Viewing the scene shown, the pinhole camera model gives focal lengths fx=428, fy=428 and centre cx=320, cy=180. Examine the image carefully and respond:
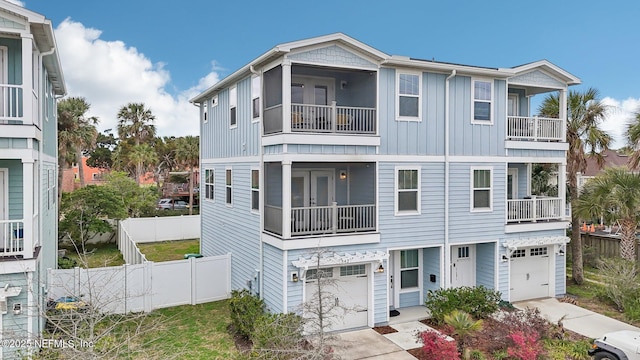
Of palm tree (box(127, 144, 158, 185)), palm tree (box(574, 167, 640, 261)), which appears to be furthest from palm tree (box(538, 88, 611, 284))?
palm tree (box(127, 144, 158, 185))

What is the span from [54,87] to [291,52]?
9.90 m

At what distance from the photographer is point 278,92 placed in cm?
1400

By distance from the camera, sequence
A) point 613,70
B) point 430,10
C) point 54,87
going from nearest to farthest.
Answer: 1. point 54,87
2. point 430,10
3. point 613,70

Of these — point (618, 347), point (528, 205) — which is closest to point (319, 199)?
point (528, 205)

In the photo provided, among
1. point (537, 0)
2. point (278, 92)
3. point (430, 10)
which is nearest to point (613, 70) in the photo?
point (537, 0)

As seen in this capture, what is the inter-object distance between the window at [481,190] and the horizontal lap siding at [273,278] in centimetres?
708

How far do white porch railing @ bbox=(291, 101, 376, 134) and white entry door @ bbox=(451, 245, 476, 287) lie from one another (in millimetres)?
5781

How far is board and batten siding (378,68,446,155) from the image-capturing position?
13570 mm

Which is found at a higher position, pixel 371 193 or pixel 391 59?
pixel 391 59

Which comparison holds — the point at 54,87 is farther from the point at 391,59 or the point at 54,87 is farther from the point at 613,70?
the point at 613,70

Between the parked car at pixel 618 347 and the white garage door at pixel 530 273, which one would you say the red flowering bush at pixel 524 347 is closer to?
the parked car at pixel 618 347

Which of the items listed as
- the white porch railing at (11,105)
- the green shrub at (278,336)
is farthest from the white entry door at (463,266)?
the white porch railing at (11,105)

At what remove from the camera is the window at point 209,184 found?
19.3m

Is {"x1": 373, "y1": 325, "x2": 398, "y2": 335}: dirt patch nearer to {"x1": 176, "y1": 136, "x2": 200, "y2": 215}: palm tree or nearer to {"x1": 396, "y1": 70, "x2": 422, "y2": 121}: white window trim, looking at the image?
{"x1": 396, "y1": 70, "x2": 422, "y2": 121}: white window trim
